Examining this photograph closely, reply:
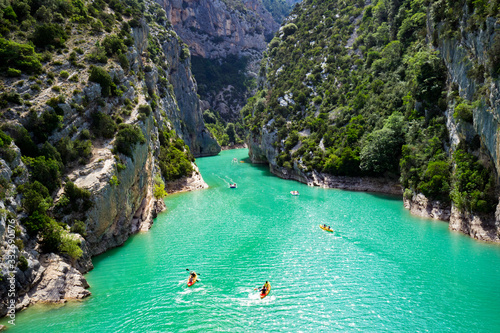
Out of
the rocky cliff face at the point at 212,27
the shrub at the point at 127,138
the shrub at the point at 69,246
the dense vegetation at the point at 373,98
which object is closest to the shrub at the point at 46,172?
the shrub at the point at 69,246

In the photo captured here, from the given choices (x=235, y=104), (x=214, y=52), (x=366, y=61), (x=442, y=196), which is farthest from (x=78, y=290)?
(x=214, y=52)

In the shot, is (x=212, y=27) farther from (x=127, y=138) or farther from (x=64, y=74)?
(x=127, y=138)

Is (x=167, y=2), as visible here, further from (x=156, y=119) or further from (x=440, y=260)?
(x=440, y=260)

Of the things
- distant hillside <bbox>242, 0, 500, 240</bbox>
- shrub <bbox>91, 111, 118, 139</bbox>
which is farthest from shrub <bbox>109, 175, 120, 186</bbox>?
distant hillside <bbox>242, 0, 500, 240</bbox>

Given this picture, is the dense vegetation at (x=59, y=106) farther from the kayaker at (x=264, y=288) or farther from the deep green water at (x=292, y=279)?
the kayaker at (x=264, y=288)

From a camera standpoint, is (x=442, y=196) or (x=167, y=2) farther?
(x=167, y=2)

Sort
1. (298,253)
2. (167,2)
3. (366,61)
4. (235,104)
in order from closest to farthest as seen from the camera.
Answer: (298,253), (366,61), (167,2), (235,104)
